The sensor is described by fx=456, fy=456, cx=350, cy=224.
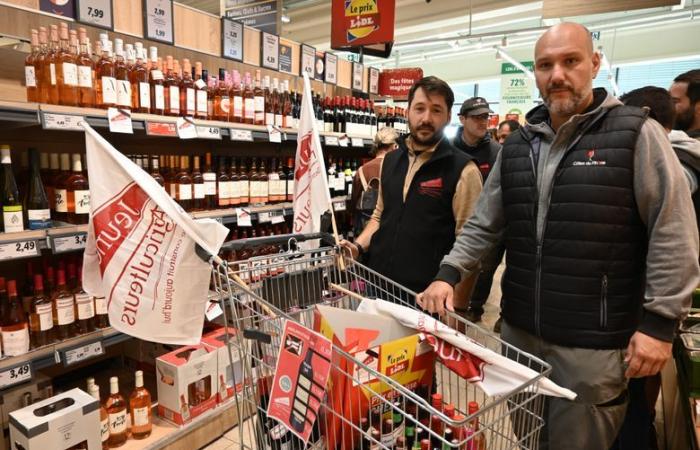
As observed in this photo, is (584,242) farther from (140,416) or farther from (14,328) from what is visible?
(14,328)

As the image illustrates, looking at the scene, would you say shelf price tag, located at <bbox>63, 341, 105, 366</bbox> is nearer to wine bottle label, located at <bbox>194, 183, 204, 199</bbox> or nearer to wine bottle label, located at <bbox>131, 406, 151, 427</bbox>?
wine bottle label, located at <bbox>131, 406, 151, 427</bbox>

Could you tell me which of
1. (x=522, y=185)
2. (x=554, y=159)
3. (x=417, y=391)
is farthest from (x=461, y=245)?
(x=417, y=391)

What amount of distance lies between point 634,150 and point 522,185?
329mm

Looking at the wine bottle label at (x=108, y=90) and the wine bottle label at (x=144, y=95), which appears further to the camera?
the wine bottle label at (x=144, y=95)

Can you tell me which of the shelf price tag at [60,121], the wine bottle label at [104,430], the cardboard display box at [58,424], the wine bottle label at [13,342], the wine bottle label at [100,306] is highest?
the shelf price tag at [60,121]

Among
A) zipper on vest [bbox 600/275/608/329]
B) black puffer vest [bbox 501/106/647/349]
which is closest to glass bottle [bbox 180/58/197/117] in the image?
black puffer vest [bbox 501/106/647/349]

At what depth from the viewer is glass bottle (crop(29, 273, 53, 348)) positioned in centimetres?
215

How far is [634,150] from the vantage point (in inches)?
52.1

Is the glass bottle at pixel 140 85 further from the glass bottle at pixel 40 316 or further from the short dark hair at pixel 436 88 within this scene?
the short dark hair at pixel 436 88

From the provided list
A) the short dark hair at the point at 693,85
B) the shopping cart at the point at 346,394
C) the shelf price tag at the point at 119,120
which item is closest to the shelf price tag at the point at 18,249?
the shelf price tag at the point at 119,120

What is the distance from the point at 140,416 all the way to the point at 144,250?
1.35 meters

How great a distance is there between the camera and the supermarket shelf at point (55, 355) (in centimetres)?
197

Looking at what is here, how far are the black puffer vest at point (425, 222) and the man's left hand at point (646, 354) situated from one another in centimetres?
90

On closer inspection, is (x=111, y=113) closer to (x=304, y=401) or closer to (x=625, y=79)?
(x=304, y=401)
